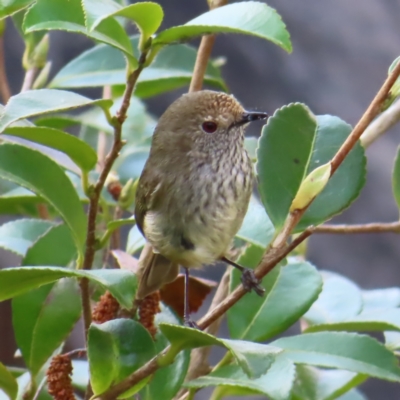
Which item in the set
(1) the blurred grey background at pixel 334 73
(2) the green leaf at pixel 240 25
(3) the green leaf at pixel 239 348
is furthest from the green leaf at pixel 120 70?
(1) the blurred grey background at pixel 334 73

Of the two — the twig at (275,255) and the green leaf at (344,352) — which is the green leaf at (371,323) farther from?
the twig at (275,255)

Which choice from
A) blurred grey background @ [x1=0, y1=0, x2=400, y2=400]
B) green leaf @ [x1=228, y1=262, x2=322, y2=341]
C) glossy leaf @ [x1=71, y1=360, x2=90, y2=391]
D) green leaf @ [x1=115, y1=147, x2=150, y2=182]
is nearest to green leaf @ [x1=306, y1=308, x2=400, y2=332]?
Result: green leaf @ [x1=228, y1=262, x2=322, y2=341]

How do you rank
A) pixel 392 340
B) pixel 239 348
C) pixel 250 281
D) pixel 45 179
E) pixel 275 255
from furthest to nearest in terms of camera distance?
pixel 392 340 → pixel 45 179 → pixel 250 281 → pixel 275 255 → pixel 239 348

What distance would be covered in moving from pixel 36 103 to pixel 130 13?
16 centimetres

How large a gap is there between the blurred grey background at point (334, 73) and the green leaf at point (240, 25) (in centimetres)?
257

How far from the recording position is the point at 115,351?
0.87m

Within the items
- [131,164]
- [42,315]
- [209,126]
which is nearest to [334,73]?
[131,164]

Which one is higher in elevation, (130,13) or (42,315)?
(130,13)

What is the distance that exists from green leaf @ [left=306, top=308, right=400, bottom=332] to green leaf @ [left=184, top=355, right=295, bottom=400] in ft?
0.73

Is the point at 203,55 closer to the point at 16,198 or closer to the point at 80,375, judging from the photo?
the point at 16,198

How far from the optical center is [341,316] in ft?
4.25

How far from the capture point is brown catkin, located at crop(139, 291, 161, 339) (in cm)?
108

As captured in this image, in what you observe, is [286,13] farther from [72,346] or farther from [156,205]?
[156,205]

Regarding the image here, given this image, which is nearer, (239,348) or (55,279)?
(239,348)
